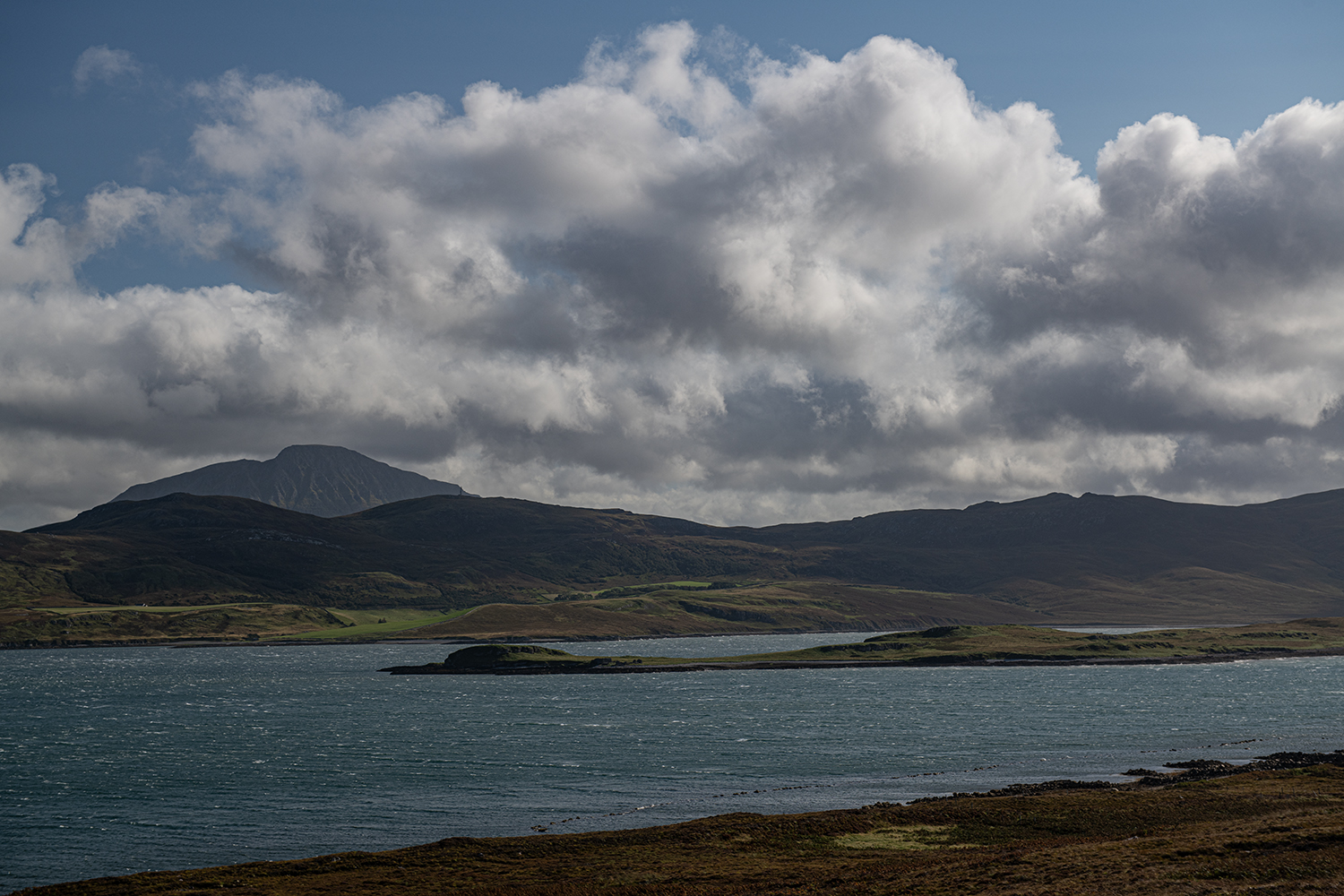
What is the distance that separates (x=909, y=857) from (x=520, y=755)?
2069 inches

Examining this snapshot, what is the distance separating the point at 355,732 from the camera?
11619 cm

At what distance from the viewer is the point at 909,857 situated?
50.9 m

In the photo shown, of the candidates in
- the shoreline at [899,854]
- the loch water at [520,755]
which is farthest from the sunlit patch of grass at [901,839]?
the loch water at [520,755]

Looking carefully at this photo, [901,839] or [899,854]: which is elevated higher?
[899,854]

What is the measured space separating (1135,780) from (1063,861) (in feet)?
114

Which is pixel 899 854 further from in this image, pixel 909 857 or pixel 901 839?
pixel 901 839

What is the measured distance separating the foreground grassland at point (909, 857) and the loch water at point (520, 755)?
694 cm

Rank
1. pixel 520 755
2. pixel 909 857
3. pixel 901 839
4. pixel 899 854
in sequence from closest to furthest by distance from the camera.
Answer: pixel 909 857 → pixel 899 854 → pixel 901 839 → pixel 520 755

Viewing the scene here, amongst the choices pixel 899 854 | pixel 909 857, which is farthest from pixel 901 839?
pixel 909 857

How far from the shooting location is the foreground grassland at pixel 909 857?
4134 cm

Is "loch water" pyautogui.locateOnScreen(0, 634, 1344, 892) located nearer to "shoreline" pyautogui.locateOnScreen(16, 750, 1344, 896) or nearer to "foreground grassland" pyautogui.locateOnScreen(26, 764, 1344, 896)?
"shoreline" pyautogui.locateOnScreen(16, 750, 1344, 896)

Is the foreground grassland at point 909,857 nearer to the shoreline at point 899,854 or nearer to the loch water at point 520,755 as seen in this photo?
the shoreline at point 899,854

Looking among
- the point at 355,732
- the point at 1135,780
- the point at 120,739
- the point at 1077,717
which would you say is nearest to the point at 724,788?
the point at 1135,780

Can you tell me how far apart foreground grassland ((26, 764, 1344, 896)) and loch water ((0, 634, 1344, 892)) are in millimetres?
6940
